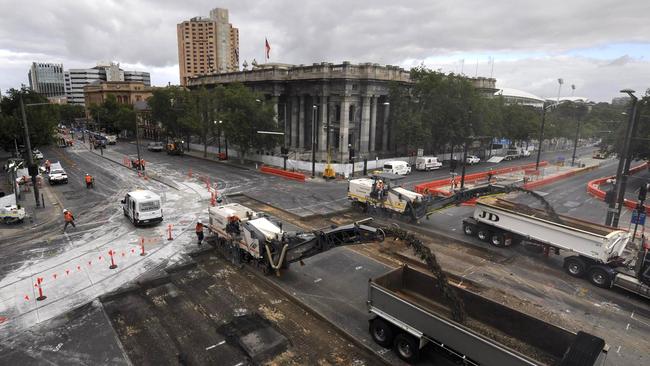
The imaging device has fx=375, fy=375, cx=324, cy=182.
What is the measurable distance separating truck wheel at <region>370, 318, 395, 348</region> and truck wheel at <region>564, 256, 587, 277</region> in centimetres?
1138

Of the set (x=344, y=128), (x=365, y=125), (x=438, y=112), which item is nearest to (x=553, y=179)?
(x=438, y=112)

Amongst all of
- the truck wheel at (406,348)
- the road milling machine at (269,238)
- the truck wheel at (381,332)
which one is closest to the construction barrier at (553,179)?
the road milling machine at (269,238)

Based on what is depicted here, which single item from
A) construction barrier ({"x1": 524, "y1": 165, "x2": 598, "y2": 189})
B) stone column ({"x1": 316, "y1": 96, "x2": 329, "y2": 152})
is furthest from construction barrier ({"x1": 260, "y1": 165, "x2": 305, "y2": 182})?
construction barrier ({"x1": 524, "y1": 165, "x2": 598, "y2": 189})

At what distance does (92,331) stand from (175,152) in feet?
177

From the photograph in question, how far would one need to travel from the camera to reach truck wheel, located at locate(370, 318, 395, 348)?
11.7m

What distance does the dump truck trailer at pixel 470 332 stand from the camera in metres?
8.77

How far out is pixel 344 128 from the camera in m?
52.2

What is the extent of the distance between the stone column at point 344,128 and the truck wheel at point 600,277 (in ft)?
121

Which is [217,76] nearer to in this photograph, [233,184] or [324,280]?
[233,184]

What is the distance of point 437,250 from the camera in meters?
20.8

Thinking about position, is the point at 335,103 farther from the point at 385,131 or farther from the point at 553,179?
the point at 553,179

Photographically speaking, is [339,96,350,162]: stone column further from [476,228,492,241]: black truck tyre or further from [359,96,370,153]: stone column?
[476,228,492,241]: black truck tyre

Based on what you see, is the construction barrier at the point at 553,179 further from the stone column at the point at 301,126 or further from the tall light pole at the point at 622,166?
the stone column at the point at 301,126

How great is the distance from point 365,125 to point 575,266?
128 feet
